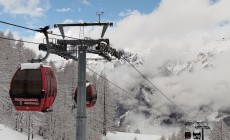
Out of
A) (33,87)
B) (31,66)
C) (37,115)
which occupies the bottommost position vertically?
(37,115)

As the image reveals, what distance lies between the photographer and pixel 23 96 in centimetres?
1437

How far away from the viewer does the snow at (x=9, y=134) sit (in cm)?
6826

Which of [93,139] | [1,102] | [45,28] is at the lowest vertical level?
[93,139]

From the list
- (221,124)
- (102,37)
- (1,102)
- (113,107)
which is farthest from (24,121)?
(102,37)

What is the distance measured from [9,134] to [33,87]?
58.8 m

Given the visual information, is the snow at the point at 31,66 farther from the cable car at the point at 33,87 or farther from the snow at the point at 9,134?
the snow at the point at 9,134

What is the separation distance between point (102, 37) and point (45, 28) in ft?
17.6

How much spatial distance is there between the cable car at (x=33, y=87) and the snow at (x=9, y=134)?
54878 millimetres

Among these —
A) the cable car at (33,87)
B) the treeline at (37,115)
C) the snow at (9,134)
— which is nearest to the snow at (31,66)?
the cable car at (33,87)

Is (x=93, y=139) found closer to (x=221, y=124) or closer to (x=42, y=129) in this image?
(x=42, y=129)

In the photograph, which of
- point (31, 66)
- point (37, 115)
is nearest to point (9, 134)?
point (37, 115)

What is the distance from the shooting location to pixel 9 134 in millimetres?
70250

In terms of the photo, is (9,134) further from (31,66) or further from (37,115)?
(31,66)

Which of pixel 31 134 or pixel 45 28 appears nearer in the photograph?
pixel 45 28
